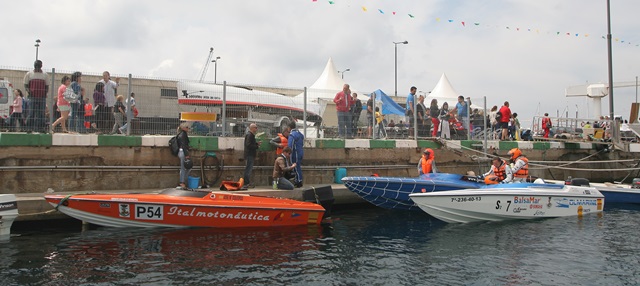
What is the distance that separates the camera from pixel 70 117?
39.2ft

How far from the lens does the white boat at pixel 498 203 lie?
12.0 m

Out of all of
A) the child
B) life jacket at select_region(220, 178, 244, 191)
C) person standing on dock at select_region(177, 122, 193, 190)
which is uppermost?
the child

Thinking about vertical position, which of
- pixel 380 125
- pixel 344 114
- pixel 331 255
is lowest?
pixel 331 255

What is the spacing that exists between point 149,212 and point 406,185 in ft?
19.0

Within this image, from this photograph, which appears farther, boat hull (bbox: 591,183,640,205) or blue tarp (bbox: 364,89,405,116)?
blue tarp (bbox: 364,89,405,116)

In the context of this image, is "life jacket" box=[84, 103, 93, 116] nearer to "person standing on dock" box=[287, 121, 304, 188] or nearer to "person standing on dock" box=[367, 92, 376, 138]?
"person standing on dock" box=[287, 121, 304, 188]

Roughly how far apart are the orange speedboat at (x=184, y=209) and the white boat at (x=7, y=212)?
603 millimetres

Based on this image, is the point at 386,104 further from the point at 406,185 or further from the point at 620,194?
the point at 620,194

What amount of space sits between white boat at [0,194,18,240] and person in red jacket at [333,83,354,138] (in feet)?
27.5

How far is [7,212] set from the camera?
9.20m

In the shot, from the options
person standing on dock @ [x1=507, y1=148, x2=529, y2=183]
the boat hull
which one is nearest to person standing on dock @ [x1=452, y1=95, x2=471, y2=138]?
person standing on dock @ [x1=507, y1=148, x2=529, y2=183]

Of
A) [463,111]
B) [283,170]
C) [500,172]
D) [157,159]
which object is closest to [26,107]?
[157,159]

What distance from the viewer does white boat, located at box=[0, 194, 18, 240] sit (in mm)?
9156

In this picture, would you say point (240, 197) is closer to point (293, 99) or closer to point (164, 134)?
point (164, 134)
